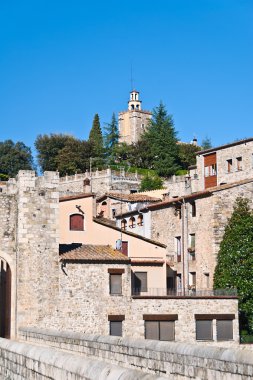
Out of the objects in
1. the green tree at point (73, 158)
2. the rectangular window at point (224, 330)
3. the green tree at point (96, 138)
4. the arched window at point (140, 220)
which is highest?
the green tree at point (96, 138)

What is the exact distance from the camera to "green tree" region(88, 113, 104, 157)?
10631cm

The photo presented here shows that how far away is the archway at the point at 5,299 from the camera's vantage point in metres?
38.7

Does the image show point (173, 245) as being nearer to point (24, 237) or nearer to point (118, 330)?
point (118, 330)

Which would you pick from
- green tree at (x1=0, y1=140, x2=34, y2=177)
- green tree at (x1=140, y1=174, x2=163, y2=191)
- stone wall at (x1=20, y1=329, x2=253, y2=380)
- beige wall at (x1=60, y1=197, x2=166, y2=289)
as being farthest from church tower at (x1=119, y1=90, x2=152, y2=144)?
stone wall at (x1=20, y1=329, x2=253, y2=380)

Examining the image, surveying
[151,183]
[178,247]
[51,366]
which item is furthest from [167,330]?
[151,183]

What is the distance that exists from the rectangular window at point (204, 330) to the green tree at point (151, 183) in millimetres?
Answer: 45808

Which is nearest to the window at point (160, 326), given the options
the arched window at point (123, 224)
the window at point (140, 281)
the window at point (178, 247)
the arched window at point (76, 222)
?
the window at point (140, 281)

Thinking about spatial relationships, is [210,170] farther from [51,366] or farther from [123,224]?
[51,366]

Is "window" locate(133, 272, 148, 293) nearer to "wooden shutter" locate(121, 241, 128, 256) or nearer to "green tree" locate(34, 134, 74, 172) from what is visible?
"wooden shutter" locate(121, 241, 128, 256)

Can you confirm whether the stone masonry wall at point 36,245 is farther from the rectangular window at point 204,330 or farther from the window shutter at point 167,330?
the rectangular window at point 204,330

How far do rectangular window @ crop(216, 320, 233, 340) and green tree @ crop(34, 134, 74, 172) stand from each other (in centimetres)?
6859

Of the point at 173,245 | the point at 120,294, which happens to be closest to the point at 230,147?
the point at 173,245

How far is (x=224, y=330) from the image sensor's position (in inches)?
1586

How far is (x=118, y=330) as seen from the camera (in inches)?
1548
